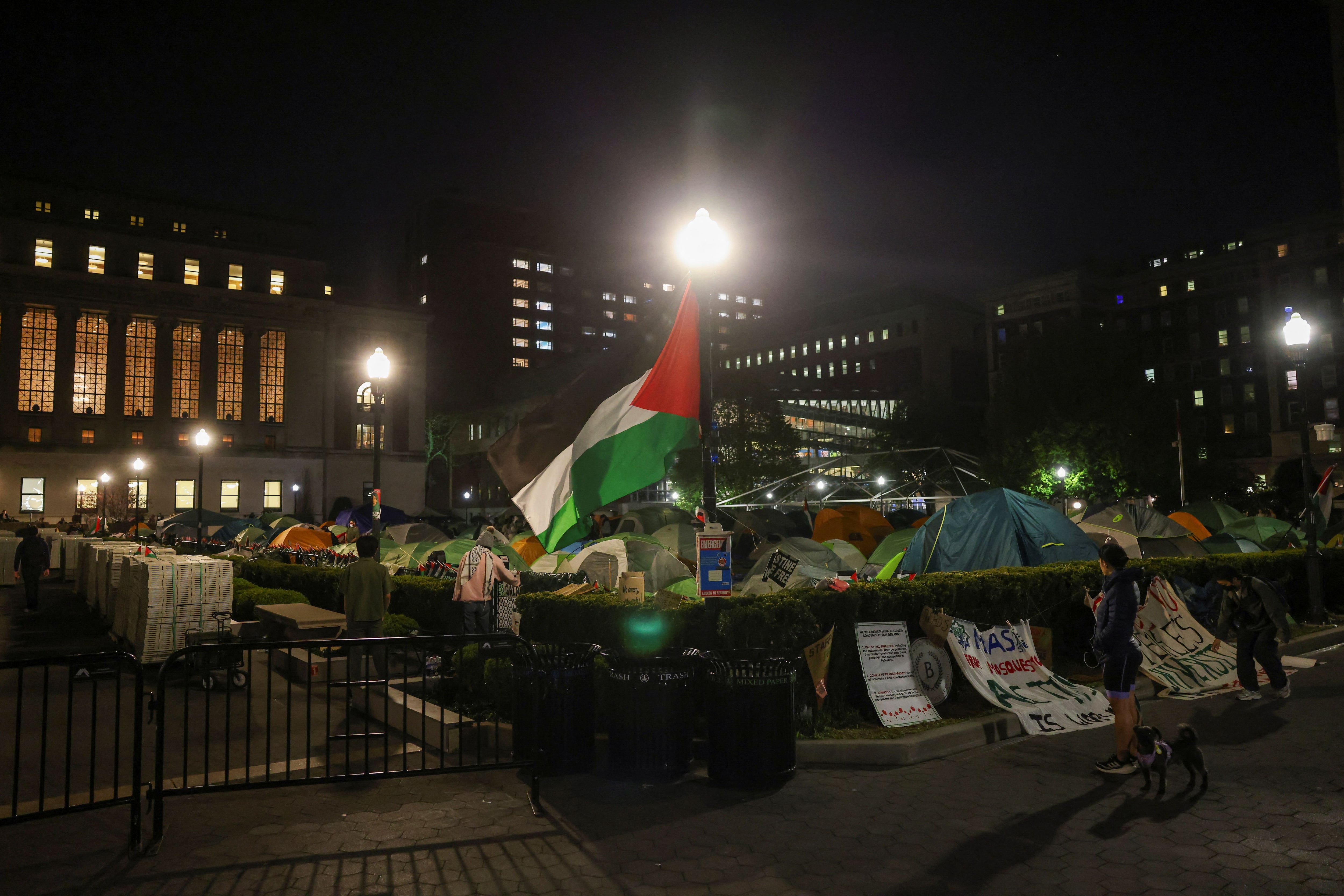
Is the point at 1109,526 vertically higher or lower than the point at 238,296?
lower

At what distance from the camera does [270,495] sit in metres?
69.9

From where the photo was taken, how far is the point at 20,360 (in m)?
61.8

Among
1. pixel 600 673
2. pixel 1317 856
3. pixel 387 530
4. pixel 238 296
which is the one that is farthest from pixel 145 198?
pixel 1317 856

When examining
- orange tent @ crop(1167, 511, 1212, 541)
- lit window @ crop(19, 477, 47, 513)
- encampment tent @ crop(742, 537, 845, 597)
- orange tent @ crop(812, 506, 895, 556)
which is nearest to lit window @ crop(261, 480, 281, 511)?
lit window @ crop(19, 477, 47, 513)

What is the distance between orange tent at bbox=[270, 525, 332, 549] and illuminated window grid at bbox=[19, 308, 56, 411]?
4541 centimetres

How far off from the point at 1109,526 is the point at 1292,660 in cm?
1073

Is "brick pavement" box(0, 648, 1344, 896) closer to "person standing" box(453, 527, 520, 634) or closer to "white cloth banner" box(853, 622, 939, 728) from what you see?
"white cloth banner" box(853, 622, 939, 728)

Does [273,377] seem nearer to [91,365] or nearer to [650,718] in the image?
[91,365]

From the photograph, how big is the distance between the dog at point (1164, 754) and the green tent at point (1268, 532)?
16.7 m

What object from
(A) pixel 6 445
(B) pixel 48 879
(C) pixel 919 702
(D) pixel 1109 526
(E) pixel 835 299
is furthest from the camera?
(E) pixel 835 299

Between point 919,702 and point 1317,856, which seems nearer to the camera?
point 1317,856

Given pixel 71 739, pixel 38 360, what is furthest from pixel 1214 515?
pixel 38 360

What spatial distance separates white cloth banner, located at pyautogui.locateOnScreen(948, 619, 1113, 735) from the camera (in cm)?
869

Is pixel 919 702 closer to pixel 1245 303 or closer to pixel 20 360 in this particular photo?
pixel 20 360
